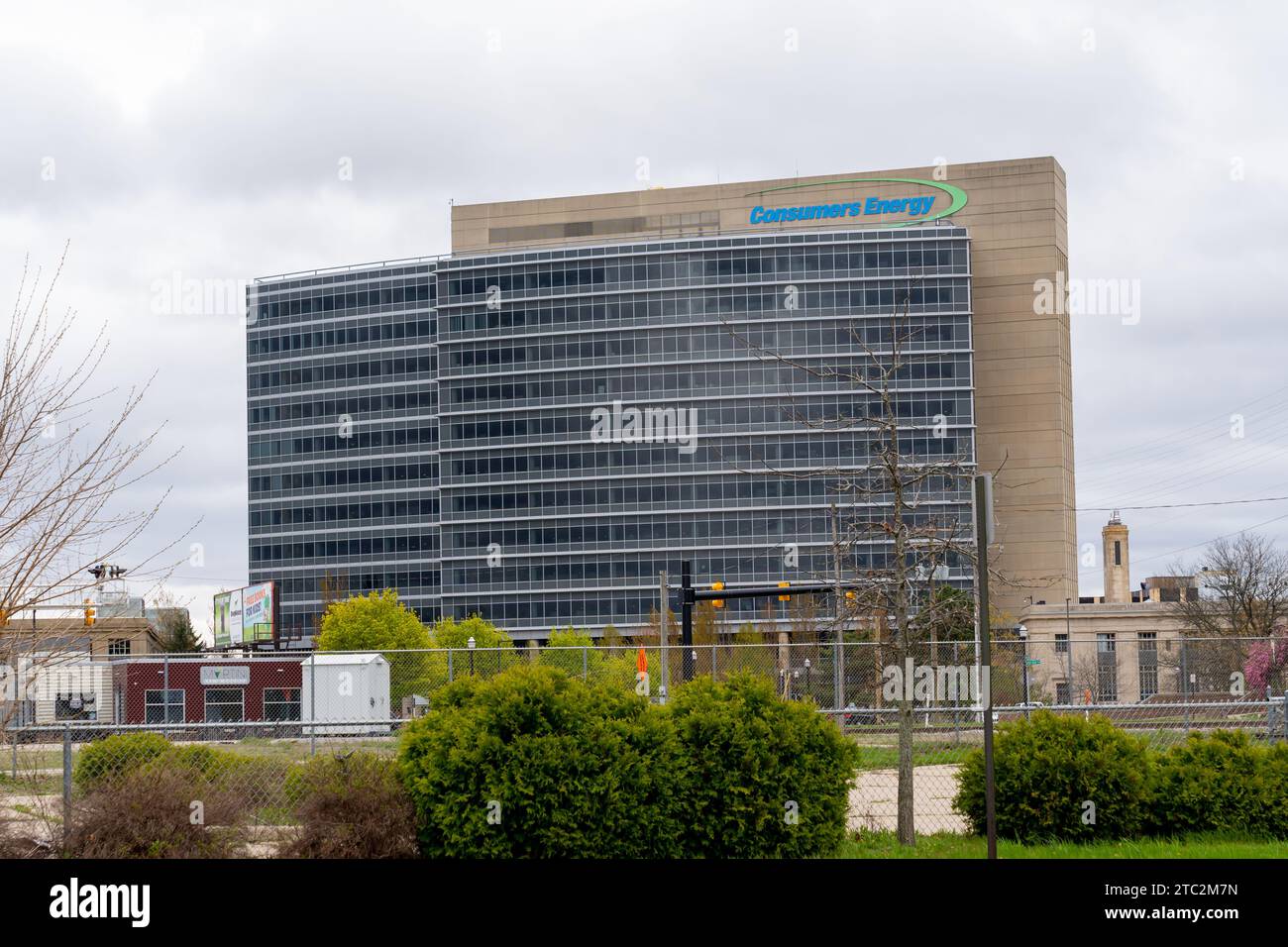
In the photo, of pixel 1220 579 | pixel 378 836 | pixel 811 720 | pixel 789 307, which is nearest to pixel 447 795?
pixel 378 836

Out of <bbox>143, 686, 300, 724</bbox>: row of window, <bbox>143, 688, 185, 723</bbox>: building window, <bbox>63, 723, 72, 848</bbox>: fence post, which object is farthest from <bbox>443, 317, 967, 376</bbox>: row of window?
<bbox>63, 723, 72, 848</bbox>: fence post

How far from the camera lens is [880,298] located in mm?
101188

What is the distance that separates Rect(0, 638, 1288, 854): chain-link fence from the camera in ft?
43.0

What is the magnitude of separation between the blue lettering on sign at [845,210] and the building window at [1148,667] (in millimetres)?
38902

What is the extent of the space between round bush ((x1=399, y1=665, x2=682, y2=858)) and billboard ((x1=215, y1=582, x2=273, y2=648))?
74.1 m

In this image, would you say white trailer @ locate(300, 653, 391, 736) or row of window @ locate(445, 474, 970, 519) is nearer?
white trailer @ locate(300, 653, 391, 736)

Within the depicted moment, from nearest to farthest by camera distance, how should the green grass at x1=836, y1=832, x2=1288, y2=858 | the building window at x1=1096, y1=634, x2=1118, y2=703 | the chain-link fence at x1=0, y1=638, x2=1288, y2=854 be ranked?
1. the chain-link fence at x1=0, y1=638, x2=1288, y2=854
2. the green grass at x1=836, y1=832, x2=1288, y2=858
3. the building window at x1=1096, y1=634, x2=1118, y2=703

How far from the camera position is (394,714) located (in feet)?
126

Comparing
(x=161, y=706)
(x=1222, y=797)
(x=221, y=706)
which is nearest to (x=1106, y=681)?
(x=221, y=706)

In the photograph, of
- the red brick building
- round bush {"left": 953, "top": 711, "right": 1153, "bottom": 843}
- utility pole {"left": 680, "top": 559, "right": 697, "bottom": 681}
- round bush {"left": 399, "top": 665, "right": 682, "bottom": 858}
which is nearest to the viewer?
round bush {"left": 399, "top": 665, "right": 682, "bottom": 858}

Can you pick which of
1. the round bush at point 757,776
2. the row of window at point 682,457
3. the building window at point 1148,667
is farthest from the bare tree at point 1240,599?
the round bush at point 757,776

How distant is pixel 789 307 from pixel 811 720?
89.6 metres

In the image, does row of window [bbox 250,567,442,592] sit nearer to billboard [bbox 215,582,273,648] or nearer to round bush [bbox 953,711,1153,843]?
billboard [bbox 215,582,273,648]
